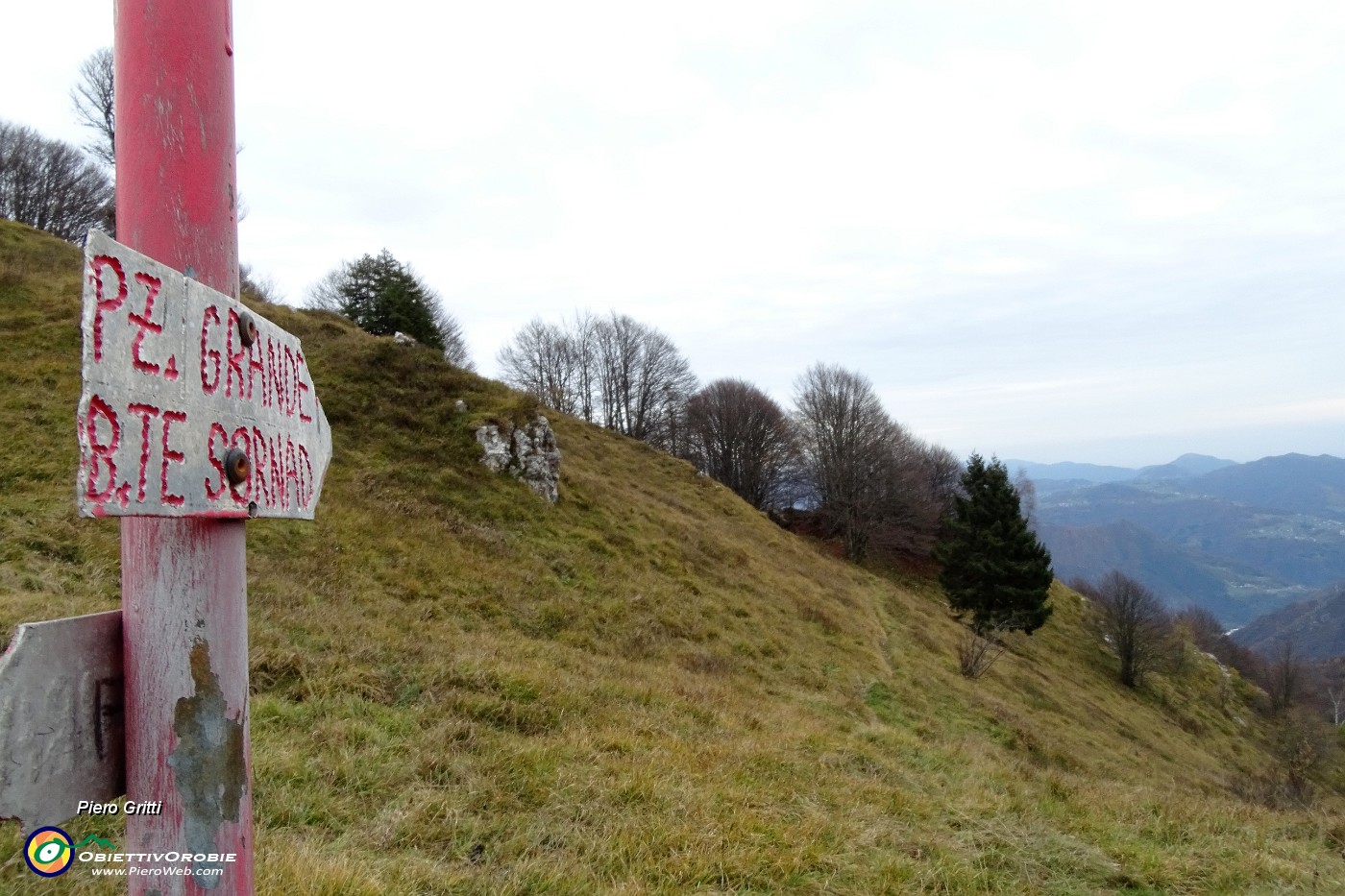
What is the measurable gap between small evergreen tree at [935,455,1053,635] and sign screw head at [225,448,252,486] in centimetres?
2702

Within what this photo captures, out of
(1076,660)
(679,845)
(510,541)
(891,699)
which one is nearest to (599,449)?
(510,541)

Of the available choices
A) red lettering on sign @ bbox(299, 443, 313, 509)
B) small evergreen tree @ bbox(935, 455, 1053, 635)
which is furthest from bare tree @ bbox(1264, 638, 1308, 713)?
red lettering on sign @ bbox(299, 443, 313, 509)

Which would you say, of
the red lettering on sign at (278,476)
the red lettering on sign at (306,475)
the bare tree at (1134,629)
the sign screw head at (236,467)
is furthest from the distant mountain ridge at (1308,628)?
the sign screw head at (236,467)

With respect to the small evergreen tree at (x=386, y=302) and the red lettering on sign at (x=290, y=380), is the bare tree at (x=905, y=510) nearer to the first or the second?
the small evergreen tree at (x=386, y=302)

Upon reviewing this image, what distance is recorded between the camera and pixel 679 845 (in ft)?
12.8

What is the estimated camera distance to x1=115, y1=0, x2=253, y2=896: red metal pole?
1.15 m

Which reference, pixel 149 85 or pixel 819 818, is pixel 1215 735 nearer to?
pixel 819 818

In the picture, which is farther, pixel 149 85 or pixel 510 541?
pixel 510 541

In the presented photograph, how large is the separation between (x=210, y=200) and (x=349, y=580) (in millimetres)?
8290

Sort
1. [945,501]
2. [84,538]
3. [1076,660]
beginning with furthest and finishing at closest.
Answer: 1. [945,501]
2. [1076,660]
3. [84,538]

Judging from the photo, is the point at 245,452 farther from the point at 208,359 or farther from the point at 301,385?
the point at 301,385

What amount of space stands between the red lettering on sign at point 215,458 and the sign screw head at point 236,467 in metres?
0.01

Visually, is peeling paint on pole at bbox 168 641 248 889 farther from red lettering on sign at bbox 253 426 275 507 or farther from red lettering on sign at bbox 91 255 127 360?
red lettering on sign at bbox 91 255 127 360

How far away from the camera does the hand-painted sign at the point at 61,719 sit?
97 cm
